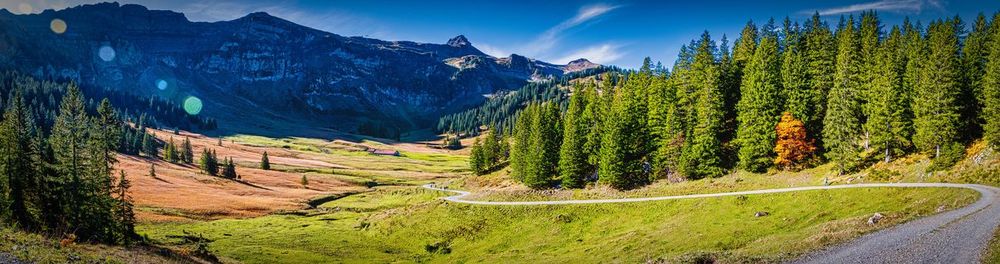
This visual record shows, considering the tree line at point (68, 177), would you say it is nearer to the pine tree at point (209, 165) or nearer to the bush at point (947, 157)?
the bush at point (947, 157)

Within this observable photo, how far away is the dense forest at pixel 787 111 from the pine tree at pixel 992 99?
0.13 metres

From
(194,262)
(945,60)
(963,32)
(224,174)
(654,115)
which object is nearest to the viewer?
(194,262)

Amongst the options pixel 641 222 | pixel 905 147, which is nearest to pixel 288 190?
pixel 641 222

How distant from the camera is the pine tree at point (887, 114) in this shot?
54.4 meters

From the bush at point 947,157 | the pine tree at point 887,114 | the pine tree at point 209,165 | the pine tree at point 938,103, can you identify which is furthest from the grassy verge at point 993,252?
the pine tree at point 209,165

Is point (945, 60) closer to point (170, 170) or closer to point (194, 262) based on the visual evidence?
point (194, 262)

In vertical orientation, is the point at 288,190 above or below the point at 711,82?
below

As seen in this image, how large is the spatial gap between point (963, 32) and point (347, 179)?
134m

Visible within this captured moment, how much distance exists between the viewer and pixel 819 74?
67312mm

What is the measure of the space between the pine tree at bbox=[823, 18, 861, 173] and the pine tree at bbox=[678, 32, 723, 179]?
1205 centimetres

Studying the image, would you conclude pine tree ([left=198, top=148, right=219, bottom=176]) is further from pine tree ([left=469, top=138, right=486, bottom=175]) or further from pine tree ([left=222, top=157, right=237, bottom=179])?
pine tree ([left=469, top=138, right=486, bottom=175])

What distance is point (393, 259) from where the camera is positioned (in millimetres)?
54594

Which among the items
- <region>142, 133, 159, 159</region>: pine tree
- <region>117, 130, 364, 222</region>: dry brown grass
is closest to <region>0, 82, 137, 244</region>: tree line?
<region>117, 130, 364, 222</region>: dry brown grass

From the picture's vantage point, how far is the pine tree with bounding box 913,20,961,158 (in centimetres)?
5087
